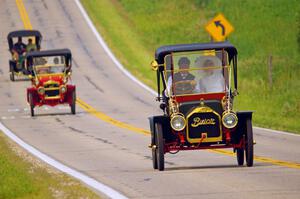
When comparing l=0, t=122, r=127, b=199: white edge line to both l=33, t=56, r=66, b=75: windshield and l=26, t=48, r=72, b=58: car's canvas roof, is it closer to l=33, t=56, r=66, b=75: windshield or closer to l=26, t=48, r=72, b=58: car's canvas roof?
l=33, t=56, r=66, b=75: windshield

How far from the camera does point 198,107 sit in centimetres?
1636

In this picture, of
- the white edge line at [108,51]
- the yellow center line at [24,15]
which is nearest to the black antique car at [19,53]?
the white edge line at [108,51]

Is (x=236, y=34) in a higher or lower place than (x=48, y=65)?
higher

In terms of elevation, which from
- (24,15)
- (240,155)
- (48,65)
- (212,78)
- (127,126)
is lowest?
(127,126)

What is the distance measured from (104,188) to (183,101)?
3.78 metres

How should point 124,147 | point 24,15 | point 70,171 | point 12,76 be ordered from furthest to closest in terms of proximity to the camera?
1. point 24,15
2. point 12,76
3. point 124,147
4. point 70,171

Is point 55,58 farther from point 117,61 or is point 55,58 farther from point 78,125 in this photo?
point 117,61

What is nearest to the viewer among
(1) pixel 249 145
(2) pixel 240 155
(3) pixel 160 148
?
(1) pixel 249 145

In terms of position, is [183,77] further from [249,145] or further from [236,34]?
[236,34]

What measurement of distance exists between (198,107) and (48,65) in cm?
2086

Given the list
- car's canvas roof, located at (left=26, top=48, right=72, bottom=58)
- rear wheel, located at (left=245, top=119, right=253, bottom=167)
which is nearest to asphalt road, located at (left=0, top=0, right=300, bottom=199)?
rear wheel, located at (left=245, top=119, right=253, bottom=167)

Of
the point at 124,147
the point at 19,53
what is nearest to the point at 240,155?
the point at 124,147

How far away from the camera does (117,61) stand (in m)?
53.3

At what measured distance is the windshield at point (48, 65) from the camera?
36.4 m
